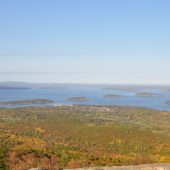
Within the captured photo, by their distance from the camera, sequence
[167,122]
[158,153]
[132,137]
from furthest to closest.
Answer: [167,122] < [132,137] < [158,153]

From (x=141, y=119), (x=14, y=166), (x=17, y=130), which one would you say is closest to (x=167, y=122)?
(x=141, y=119)

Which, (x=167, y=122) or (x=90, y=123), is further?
(x=167, y=122)

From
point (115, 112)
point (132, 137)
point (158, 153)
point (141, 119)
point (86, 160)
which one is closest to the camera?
point (86, 160)

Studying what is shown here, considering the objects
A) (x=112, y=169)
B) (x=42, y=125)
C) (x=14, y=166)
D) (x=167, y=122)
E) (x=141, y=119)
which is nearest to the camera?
(x=112, y=169)

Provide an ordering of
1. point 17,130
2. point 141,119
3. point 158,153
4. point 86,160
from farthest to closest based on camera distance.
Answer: point 141,119, point 17,130, point 158,153, point 86,160

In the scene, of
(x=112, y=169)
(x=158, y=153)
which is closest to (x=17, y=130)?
(x=158, y=153)

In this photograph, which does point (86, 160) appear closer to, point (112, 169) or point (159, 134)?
point (112, 169)

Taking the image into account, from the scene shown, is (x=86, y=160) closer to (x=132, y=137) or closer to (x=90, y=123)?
(x=132, y=137)

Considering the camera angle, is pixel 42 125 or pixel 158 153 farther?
pixel 42 125

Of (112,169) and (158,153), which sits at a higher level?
(112,169)
